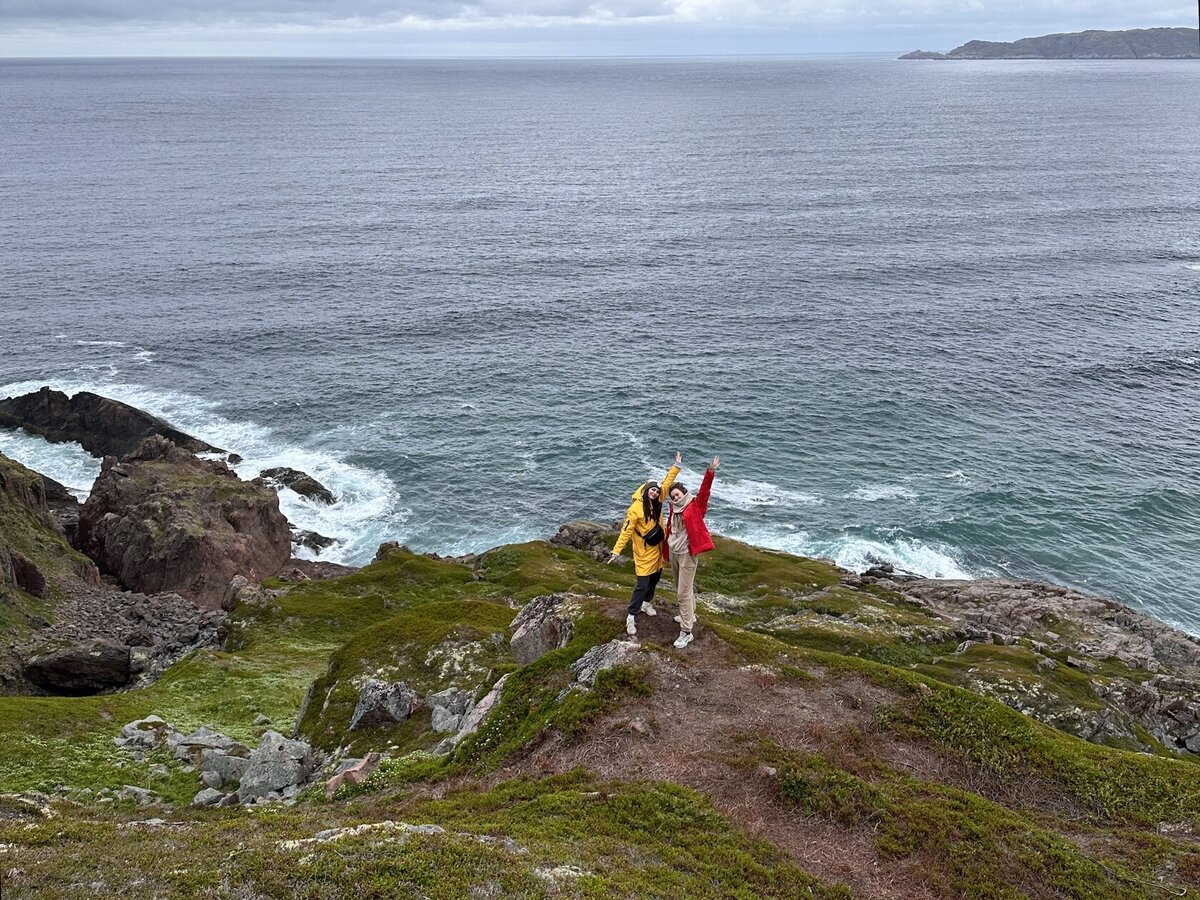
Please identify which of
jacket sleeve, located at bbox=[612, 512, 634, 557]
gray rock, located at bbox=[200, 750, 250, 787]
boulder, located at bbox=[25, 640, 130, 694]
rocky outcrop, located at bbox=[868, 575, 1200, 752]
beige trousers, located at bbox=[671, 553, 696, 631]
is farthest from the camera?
boulder, located at bbox=[25, 640, 130, 694]

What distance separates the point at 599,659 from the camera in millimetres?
26250

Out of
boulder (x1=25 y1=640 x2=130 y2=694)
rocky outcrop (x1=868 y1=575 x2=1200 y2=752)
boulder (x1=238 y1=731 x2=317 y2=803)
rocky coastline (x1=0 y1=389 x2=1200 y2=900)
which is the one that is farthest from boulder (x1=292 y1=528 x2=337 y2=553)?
boulder (x1=238 y1=731 x2=317 y2=803)

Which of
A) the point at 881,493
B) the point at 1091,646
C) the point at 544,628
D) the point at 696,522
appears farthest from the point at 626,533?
the point at 881,493

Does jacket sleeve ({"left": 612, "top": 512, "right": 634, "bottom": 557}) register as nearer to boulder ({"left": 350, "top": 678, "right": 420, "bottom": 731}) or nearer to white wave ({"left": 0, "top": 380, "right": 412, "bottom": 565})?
boulder ({"left": 350, "top": 678, "right": 420, "bottom": 731})

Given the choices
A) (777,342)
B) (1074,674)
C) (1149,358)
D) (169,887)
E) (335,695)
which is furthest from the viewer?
(777,342)

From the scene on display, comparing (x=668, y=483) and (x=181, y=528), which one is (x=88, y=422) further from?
(x=668, y=483)

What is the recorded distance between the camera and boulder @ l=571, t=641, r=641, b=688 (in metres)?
25.6

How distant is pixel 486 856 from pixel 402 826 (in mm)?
2280

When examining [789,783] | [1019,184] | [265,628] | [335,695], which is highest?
[1019,184]

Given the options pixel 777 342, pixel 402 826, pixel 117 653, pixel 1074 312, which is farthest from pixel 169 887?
pixel 1074 312

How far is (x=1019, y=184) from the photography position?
189500 mm

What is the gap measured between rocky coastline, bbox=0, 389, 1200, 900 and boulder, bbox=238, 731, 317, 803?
10 cm

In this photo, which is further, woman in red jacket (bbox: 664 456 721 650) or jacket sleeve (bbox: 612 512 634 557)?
woman in red jacket (bbox: 664 456 721 650)

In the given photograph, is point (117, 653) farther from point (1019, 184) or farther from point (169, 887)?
point (1019, 184)
